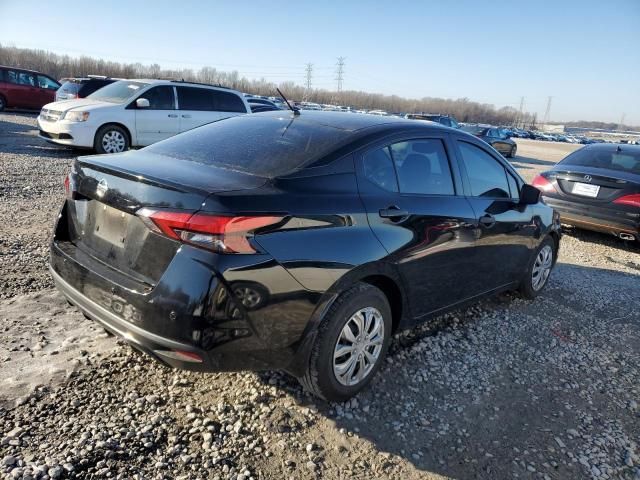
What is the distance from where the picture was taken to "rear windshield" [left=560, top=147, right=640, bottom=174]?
7719 millimetres

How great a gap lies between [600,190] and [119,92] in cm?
1006

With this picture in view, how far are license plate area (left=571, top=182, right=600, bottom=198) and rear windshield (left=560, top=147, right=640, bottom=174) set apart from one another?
670mm

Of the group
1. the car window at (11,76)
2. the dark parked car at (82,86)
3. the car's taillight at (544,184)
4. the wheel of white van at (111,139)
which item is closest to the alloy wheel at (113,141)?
the wheel of white van at (111,139)

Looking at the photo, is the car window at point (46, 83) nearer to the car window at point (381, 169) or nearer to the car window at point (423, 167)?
the car window at point (423, 167)

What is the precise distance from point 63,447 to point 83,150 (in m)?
11.1

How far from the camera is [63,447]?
2.36m

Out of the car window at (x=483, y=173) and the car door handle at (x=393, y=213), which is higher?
the car window at (x=483, y=173)

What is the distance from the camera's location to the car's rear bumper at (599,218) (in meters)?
6.98

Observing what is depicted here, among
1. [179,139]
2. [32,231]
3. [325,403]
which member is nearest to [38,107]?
[32,231]

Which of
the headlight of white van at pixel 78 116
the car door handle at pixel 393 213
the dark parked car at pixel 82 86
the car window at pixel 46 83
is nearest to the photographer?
the car door handle at pixel 393 213

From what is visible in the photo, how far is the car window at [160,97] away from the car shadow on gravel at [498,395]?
358 inches

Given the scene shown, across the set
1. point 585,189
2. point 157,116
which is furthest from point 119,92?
point 585,189

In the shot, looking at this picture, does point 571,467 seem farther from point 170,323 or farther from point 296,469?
point 170,323

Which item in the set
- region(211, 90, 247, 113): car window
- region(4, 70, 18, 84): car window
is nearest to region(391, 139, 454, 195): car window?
region(211, 90, 247, 113): car window
